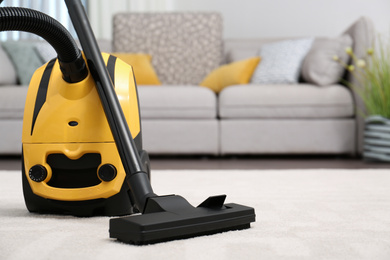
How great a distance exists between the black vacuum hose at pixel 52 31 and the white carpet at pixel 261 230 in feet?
0.91

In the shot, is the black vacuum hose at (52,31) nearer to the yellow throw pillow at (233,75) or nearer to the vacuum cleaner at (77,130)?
the vacuum cleaner at (77,130)

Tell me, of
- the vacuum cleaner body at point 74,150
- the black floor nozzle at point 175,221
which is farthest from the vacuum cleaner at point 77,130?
the black floor nozzle at point 175,221

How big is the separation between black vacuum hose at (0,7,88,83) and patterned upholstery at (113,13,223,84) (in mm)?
2335

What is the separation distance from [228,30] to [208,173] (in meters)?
2.54

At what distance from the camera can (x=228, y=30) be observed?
4113 mm

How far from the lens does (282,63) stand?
2814 mm

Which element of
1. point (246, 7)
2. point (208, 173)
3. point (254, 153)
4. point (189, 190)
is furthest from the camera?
point (246, 7)

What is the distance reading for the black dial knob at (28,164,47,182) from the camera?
91 cm

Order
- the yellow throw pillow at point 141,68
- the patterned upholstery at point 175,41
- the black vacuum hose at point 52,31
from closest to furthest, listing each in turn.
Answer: the black vacuum hose at point 52,31 → the yellow throw pillow at point 141,68 → the patterned upholstery at point 175,41

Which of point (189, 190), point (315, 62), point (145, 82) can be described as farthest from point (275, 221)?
point (145, 82)

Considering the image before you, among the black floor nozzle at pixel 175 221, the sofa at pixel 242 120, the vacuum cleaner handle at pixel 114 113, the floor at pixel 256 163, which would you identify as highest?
the vacuum cleaner handle at pixel 114 113

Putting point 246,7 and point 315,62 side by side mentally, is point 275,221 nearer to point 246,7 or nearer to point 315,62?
point 315,62

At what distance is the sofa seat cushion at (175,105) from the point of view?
2.58 meters

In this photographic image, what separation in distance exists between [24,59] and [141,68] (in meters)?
0.72
